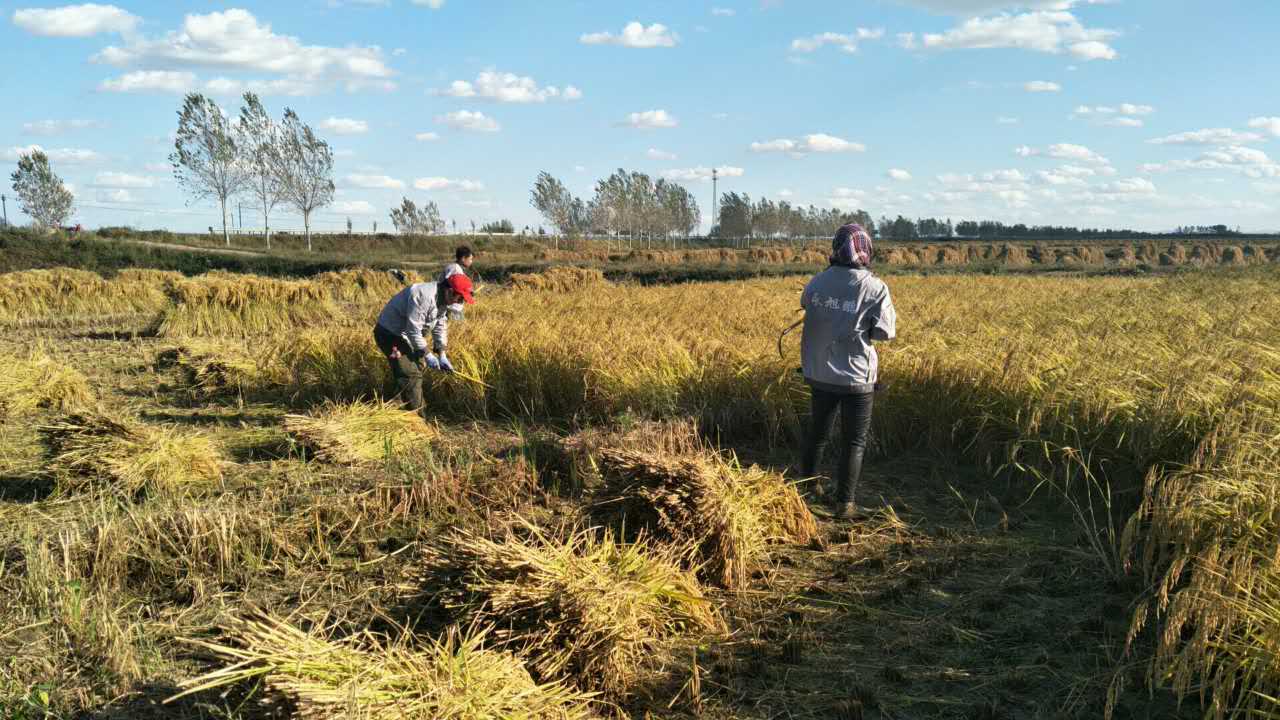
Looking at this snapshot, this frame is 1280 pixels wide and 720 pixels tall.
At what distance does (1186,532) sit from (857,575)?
1.33 m

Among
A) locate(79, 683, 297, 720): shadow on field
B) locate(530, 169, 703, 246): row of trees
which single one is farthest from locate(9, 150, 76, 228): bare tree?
locate(79, 683, 297, 720): shadow on field

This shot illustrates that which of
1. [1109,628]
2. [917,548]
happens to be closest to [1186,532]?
[1109,628]

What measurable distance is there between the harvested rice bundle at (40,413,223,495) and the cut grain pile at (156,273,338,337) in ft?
22.8

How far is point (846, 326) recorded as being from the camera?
452cm

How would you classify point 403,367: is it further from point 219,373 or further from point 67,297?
point 67,297

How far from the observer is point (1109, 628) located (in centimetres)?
321

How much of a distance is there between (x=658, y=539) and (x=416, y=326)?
140 inches

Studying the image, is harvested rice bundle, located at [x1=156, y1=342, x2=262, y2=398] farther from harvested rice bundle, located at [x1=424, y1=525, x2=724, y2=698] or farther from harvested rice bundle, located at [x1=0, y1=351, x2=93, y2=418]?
harvested rice bundle, located at [x1=424, y1=525, x2=724, y2=698]

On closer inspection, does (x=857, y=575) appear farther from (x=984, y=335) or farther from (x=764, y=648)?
(x=984, y=335)

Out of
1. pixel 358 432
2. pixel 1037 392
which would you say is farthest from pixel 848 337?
pixel 358 432

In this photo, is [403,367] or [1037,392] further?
[403,367]

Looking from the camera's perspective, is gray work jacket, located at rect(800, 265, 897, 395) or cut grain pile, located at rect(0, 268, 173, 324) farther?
cut grain pile, located at rect(0, 268, 173, 324)

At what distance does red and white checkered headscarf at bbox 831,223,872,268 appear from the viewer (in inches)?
177

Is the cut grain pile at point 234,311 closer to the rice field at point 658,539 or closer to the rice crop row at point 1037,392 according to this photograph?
the rice crop row at point 1037,392
